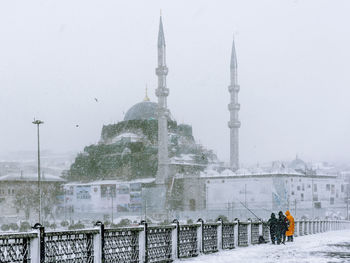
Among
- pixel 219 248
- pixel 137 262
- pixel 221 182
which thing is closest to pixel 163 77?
pixel 221 182

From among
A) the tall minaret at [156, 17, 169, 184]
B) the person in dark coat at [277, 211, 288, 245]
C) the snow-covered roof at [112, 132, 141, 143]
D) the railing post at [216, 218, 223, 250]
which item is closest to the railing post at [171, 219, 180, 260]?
the railing post at [216, 218, 223, 250]

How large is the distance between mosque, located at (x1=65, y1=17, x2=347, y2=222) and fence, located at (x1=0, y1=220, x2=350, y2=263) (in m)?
35.8

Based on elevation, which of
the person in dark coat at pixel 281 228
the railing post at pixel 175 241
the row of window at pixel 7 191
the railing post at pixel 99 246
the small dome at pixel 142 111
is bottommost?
the row of window at pixel 7 191

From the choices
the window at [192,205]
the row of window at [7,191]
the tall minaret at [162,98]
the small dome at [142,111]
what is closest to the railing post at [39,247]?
the tall minaret at [162,98]

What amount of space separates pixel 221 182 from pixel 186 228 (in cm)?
4705

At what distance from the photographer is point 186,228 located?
11.5 m

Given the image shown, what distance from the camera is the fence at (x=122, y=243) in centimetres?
725

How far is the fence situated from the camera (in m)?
7.25

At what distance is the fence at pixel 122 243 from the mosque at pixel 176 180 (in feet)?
117

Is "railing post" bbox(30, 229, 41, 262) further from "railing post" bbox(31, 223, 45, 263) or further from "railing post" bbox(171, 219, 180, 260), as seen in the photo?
"railing post" bbox(171, 219, 180, 260)

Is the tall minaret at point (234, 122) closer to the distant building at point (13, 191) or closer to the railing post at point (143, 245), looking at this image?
the distant building at point (13, 191)

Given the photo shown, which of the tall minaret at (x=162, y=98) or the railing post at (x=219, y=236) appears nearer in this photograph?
the railing post at (x=219, y=236)

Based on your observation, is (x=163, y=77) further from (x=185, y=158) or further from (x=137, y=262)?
(x=137, y=262)

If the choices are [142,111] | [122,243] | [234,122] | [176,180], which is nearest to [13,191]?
[176,180]
